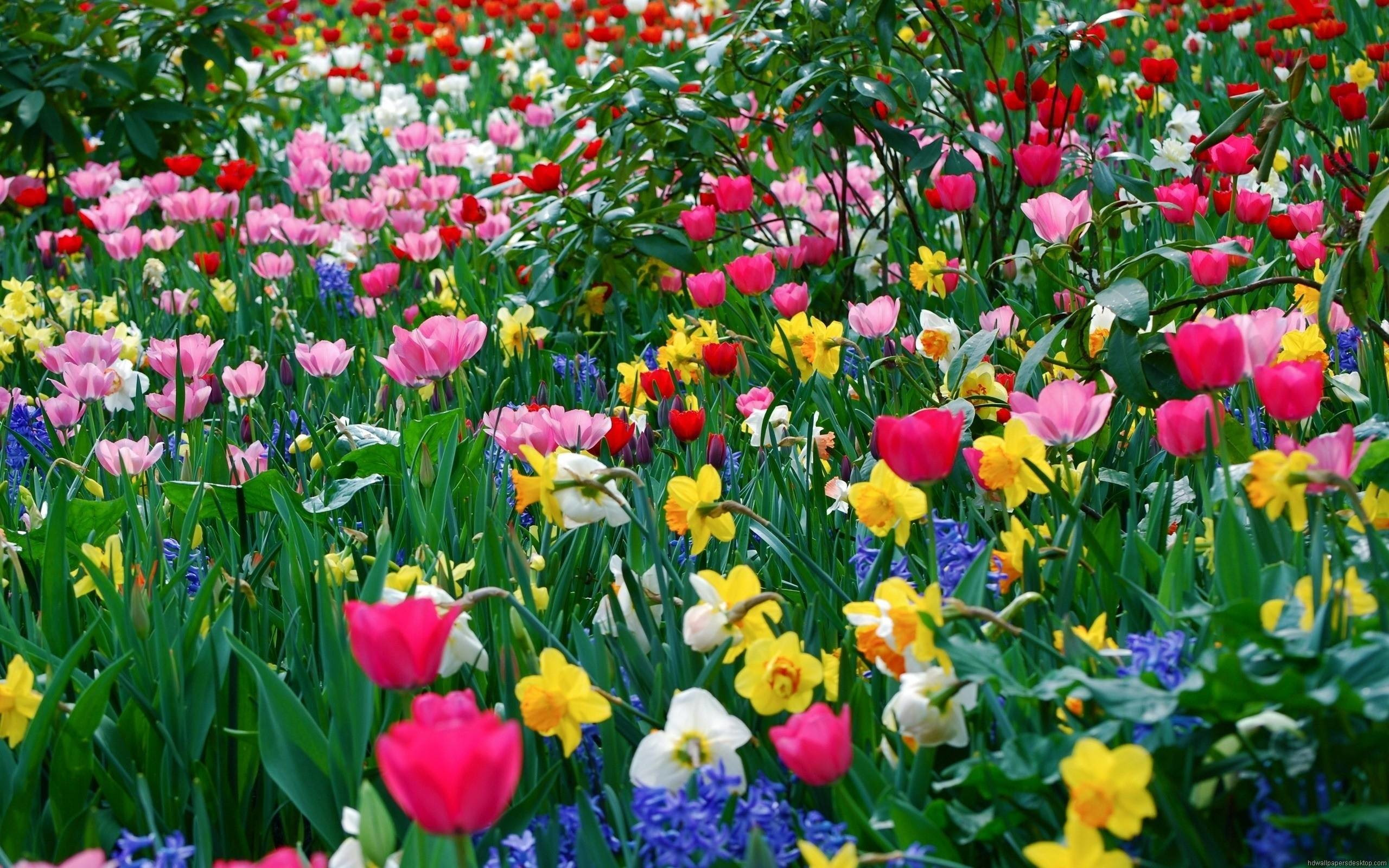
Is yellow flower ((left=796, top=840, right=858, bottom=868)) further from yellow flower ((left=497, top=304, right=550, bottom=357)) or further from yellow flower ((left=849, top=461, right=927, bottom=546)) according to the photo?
yellow flower ((left=497, top=304, right=550, bottom=357))

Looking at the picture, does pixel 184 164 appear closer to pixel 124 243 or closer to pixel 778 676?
pixel 124 243

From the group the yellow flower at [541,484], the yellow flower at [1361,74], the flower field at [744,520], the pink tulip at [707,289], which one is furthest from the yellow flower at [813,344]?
the yellow flower at [1361,74]

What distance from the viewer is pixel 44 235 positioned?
12.6 ft

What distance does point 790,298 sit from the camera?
89.4 inches

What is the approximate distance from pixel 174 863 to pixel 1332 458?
932 millimetres

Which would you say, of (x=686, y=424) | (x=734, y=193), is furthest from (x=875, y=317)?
(x=734, y=193)

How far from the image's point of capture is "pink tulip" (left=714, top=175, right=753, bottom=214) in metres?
2.78

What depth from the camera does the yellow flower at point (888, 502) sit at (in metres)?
1.24

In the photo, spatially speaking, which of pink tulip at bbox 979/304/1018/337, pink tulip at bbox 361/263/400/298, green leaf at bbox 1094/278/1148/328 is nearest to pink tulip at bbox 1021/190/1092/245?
pink tulip at bbox 979/304/1018/337

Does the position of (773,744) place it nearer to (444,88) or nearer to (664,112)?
(664,112)

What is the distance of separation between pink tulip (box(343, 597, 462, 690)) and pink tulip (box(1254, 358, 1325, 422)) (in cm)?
73

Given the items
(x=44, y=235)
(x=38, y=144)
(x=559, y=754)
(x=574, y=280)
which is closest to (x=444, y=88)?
(x=38, y=144)

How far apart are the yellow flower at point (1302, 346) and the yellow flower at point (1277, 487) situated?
66 centimetres

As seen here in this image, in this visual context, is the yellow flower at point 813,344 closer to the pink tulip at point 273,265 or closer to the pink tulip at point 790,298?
the pink tulip at point 790,298
